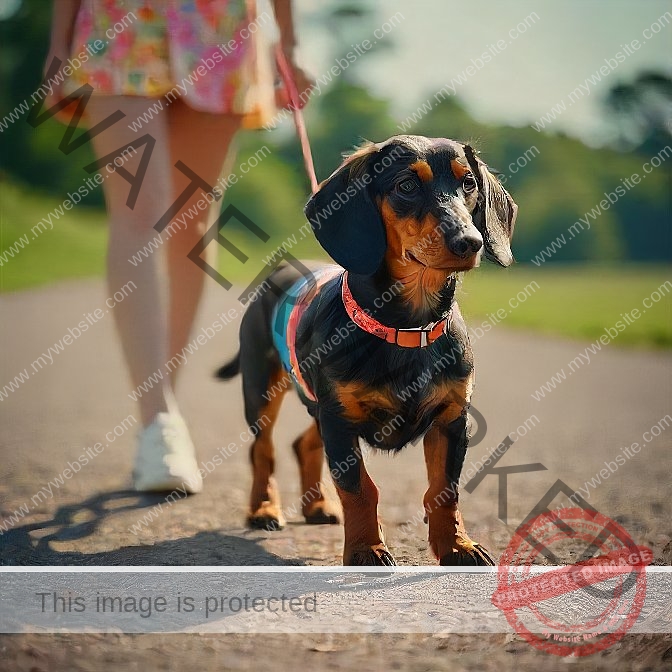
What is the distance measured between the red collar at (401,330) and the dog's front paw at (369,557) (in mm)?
429

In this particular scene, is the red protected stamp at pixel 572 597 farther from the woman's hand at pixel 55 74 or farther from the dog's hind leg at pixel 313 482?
the woman's hand at pixel 55 74

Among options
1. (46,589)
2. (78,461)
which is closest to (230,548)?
(46,589)

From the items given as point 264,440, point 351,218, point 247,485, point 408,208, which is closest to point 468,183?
point 408,208

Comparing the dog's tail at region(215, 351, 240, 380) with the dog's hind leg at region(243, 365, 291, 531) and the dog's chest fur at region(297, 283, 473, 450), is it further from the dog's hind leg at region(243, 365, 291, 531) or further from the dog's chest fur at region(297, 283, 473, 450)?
the dog's chest fur at region(297, 283, 473, 450)

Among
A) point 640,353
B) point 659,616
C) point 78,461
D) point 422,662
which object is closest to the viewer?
point 422,662

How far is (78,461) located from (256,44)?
5.31ft

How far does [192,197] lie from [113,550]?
3.63 ft

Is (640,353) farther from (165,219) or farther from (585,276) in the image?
(165,219)

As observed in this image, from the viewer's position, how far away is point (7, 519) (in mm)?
2480

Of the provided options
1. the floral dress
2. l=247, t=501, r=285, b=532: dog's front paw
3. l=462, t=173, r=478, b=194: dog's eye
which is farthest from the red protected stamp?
the floral dress

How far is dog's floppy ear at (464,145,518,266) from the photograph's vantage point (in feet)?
6.37

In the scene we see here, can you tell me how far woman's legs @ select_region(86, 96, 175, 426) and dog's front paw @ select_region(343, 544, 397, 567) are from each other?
948mm

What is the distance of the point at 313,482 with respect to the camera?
2551mm

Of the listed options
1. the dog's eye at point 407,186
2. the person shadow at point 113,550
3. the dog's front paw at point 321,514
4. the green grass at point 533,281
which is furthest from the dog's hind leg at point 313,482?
the green grass at point 533,281
